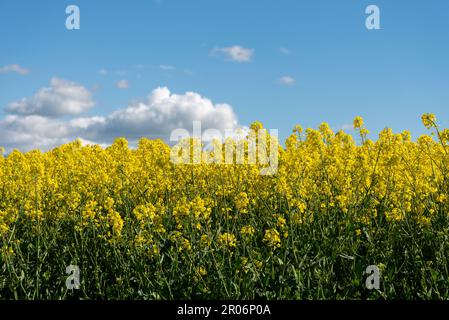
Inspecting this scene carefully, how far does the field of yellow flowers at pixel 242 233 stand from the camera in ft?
14.2

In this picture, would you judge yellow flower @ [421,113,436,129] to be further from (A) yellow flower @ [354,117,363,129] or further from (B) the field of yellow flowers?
(A) yellow flower @ [354,117,363,129]

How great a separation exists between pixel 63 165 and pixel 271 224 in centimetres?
432

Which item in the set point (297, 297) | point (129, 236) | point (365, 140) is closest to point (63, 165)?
point (129, 236)

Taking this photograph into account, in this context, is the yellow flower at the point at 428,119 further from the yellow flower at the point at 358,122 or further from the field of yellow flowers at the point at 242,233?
the yellow flower at the point at 358,122

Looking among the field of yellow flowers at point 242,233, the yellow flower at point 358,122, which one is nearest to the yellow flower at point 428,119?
the field of yellow flowers at point 242,233

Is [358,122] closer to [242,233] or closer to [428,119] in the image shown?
[428,119]

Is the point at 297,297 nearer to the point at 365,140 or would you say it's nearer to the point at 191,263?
the point at 191,263

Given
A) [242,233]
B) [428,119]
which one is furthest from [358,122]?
[242,233]

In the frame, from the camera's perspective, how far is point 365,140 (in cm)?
737

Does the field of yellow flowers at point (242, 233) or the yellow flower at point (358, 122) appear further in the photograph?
the yellow flower at point (358, 122)

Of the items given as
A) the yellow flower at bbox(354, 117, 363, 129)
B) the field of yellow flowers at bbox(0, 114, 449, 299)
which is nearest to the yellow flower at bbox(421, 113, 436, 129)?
the field of yellow flowers at bbox(0, 114, 449, 299)

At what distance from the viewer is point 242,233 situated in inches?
175

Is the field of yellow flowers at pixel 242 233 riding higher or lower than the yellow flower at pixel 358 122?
lower
